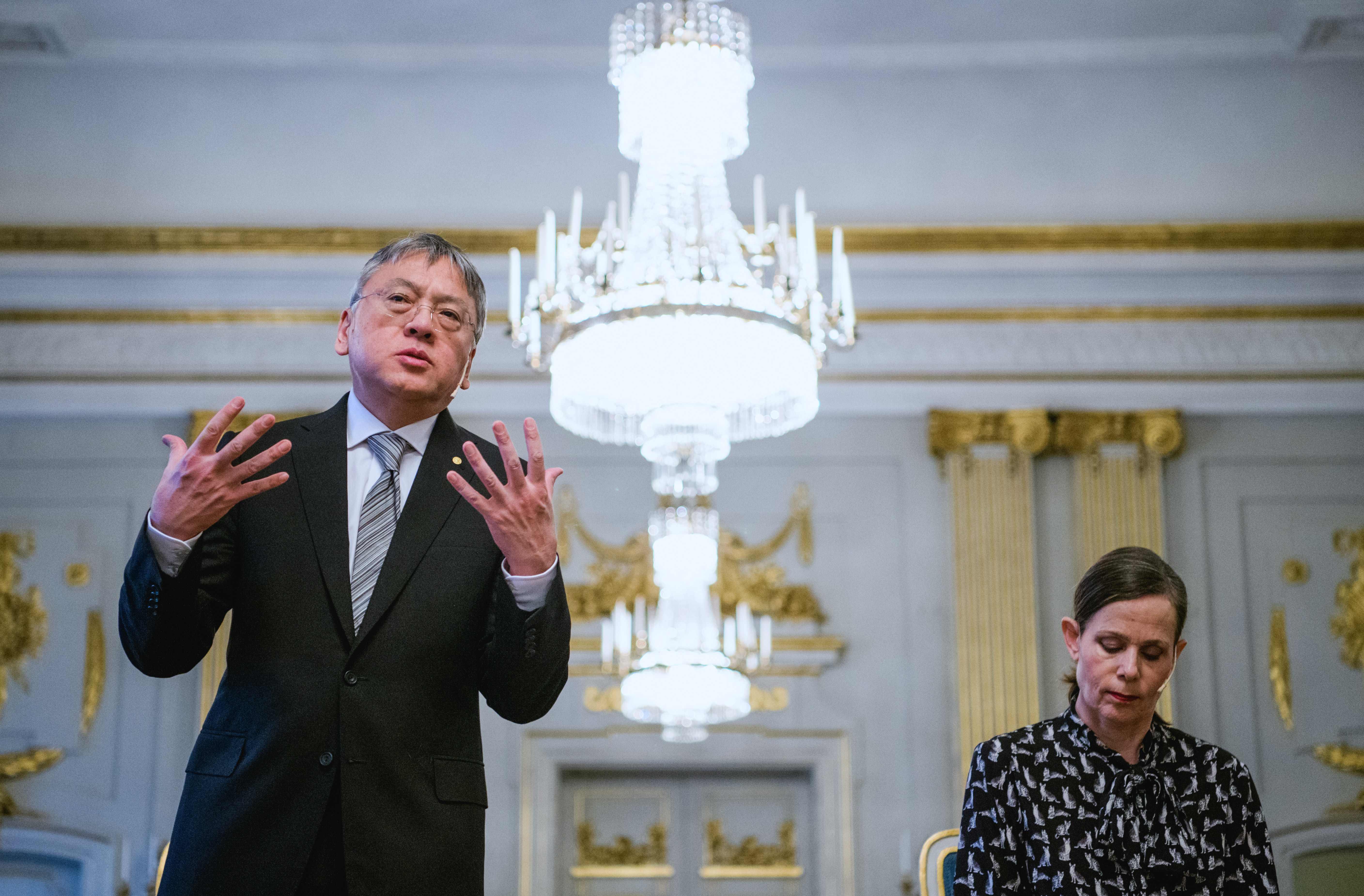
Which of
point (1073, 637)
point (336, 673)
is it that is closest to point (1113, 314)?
point (1073, 637)

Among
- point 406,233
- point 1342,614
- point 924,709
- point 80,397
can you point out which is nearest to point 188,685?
point 80,397

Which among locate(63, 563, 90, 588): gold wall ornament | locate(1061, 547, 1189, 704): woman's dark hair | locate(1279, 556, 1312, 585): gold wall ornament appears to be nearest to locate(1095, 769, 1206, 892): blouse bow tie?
locate(1061, 547, 1189, 704): woman's dark hair

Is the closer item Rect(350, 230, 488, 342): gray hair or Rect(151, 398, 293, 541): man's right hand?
Rect(151, 398, 293, 541): man's right hand

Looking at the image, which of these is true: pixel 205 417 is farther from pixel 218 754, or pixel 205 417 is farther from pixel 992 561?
pixel 218 754

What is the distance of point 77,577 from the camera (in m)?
6.84

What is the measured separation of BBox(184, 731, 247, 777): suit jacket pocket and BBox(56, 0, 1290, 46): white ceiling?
16.5ft

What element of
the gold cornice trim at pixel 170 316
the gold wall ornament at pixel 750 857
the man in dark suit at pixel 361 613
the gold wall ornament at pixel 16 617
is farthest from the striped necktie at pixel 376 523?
the gold wall ornament at pixel 16 617

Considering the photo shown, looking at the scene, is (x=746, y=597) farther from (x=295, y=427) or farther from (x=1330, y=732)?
(x=295, y=427)

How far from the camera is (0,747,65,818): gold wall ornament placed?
6.52m

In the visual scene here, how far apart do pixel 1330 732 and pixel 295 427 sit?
19.5ft

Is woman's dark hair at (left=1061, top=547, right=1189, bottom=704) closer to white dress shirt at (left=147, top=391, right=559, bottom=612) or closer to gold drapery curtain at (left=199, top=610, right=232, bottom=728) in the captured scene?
white dress shirt at (left=147, top=391, right=559, bottom=612)

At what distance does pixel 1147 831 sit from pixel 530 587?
1.10 metres

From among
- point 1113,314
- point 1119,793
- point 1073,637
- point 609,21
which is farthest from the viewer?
point 1113,314

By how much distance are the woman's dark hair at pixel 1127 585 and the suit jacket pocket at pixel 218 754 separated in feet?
4.36
